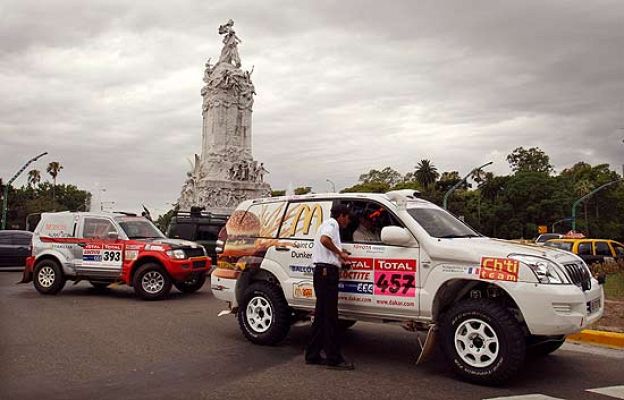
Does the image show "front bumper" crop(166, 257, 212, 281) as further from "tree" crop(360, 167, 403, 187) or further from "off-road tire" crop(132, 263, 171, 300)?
"tree" crop(360, 167, 403, 187)

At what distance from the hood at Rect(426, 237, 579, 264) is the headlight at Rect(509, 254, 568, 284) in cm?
9

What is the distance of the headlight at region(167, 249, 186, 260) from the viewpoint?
12.7m

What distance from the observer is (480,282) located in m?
6.22

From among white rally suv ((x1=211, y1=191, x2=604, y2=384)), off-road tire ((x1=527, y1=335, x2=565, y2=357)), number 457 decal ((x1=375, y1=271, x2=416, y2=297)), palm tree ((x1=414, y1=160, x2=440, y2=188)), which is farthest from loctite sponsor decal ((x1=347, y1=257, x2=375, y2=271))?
palm tree ((x1=414, y1=160, x2=440, y2=188))

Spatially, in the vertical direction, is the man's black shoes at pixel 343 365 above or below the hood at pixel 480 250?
below

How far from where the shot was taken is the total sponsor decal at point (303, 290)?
728 centimetres

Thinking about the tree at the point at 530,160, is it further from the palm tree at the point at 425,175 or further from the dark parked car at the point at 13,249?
the dark parked car at the point at 13,249

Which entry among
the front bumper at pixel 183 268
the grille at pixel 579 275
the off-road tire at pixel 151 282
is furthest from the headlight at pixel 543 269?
the off-road tire at pixel 151 282

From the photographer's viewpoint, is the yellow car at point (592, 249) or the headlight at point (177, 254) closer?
the headlight at point (177, 254)

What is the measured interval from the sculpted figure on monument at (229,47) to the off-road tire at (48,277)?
3553cm

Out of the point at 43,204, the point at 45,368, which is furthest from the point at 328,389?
the point at 43,204

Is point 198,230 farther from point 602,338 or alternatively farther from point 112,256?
point 602,338

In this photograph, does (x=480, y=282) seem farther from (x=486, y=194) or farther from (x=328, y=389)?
(x=486, y=194)

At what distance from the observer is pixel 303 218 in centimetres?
768
